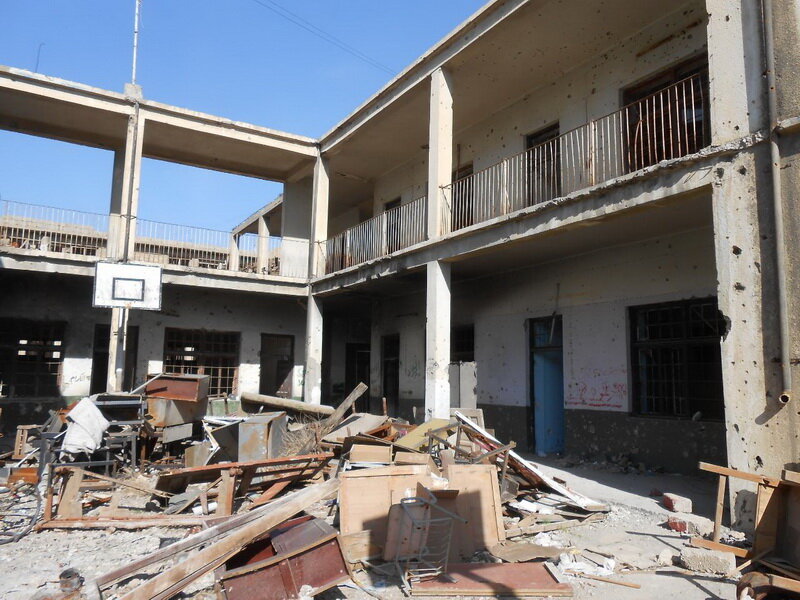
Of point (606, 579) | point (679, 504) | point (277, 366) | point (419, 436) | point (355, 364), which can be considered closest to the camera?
point (606, 579)

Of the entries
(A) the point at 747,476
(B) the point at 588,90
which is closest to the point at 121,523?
(A) the point at 747,476

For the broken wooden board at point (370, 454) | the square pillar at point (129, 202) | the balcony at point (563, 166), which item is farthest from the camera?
the square pillar at point (129, 202)

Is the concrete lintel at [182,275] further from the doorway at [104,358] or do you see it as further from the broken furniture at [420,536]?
the broken furniture at [420,536]

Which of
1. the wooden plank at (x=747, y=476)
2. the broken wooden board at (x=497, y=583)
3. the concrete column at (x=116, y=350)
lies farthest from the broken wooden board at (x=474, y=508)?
the concrete column at (x=116, y=350)

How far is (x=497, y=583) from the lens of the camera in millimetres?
4539

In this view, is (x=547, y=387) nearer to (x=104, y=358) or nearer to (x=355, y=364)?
(x=355, y=364)

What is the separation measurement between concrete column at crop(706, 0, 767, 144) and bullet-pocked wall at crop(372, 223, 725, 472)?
4.82ft

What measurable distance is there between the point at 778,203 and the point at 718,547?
3.41 metres

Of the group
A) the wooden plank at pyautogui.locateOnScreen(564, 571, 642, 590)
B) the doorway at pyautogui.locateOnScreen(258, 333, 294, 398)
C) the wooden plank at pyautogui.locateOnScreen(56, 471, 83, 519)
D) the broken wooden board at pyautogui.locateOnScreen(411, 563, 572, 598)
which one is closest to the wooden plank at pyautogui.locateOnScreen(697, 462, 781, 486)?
the wooden plank at pyautogui.locateOnScreen(564, 571, 642, 590)

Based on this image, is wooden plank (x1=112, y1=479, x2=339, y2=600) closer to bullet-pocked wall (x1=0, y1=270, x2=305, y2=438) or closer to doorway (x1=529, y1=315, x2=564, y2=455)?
doorway (x1=529, y1=315, x2=564, y2=455)

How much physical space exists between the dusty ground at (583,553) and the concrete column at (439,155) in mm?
5432

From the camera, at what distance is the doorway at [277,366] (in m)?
16.9

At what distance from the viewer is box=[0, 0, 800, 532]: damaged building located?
5965 mm

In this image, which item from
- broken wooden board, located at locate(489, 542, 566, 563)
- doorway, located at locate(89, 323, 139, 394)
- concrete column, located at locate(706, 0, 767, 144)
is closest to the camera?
broken wooden board, located at locate(489, 542, 566, 563)
